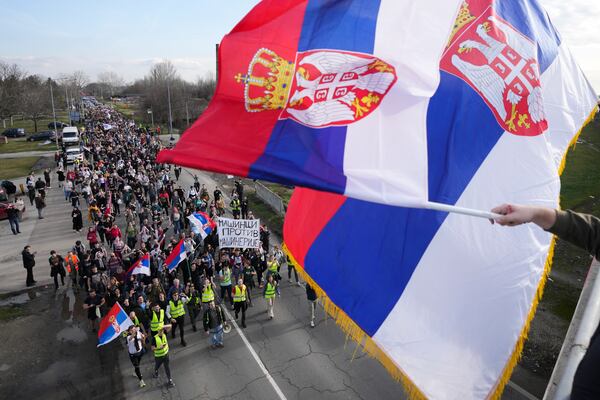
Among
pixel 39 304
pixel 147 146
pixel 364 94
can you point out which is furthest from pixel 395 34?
pixel 147 146

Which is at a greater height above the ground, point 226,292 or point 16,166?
point 16,166

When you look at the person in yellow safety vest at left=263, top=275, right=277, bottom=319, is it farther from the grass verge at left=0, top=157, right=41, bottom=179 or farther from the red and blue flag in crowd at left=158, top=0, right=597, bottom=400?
the grass verge at left=0, top=157, right=41, bottom=179

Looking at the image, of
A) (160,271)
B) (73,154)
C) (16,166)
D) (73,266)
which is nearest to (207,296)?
(160,271)

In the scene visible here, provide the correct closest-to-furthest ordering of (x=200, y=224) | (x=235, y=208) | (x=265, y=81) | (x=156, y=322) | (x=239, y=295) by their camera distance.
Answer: (x=265, y=81)
(x=156, y=322)
(x=239, y=295)
(x=200, y=224)
(x=235, y=208)

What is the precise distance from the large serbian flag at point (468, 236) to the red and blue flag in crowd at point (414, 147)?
0.5 inches

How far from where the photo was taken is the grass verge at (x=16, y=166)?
35.9 metres

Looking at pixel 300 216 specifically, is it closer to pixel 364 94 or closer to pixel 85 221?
pixel 364 94

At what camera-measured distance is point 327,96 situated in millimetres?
4090

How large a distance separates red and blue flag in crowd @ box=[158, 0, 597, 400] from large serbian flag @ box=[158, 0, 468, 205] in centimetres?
1

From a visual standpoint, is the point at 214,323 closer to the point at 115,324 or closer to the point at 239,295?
the point at 239,295

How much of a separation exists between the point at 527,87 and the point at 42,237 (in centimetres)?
2265

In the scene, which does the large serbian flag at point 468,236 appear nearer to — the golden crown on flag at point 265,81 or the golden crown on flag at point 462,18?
the golden crown on flag at point 462,18

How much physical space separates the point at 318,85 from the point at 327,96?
149 mm

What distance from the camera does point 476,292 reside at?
3.88 m
